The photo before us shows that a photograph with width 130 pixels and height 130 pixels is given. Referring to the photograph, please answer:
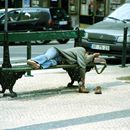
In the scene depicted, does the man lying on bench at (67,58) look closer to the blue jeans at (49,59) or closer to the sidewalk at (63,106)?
the blue jeans at (49,59)

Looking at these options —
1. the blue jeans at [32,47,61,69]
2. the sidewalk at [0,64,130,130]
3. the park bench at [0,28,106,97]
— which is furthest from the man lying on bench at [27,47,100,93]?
the sidewalk at [0,64,130,130]

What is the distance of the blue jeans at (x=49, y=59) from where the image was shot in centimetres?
975

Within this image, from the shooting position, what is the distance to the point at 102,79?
39.8 feet

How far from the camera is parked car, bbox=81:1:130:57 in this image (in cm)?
1573

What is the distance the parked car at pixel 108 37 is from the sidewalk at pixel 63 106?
3.63 meters

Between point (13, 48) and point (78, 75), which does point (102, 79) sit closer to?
point (78, 75)

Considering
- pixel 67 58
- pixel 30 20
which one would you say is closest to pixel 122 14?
pixel 67 58

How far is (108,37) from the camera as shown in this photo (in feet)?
52.4

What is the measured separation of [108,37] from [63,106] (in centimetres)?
716

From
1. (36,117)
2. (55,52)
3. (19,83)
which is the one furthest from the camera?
(19,83)

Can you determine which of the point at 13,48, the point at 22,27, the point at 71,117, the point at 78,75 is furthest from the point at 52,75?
the point at 22,27

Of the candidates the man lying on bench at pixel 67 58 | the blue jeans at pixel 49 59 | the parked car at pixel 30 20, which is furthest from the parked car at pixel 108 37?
the parked car at pixel 30 20

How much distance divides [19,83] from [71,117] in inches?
125

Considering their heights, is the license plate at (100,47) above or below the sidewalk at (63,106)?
below
